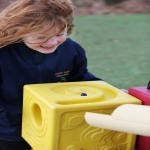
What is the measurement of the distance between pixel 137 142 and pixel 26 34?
1.88 ft

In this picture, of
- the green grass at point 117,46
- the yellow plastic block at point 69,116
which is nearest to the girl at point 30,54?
the yellow plastic block at point 69,116

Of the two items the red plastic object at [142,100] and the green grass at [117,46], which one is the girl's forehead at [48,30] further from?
the green grass at [117,46]

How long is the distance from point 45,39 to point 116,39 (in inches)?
166

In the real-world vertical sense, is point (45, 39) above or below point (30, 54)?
above

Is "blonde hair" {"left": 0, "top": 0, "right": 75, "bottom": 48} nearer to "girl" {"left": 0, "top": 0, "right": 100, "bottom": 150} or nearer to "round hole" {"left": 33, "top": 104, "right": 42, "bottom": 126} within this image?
"girl" {"left": 0, "top": 0, "right": 100, "bottom": 150}

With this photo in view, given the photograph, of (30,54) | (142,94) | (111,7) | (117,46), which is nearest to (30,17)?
(30,54)

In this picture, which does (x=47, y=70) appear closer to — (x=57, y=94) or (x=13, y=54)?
(x=13, y=54)

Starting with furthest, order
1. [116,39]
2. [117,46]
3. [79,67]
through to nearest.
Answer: [116,39], [117,46], [79,67]

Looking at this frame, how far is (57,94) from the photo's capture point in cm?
145

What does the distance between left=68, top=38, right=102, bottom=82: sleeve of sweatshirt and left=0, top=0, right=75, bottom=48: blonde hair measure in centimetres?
22

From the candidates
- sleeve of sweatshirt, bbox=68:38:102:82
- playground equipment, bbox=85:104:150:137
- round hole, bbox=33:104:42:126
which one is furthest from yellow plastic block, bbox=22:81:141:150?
sleeve of sweatshirt, bbox=68:38:102:82

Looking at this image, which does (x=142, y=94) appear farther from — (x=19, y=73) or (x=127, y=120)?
(x=19, y=73)

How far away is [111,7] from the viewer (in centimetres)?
919

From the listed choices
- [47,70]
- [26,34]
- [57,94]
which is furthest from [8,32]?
[57,94]
